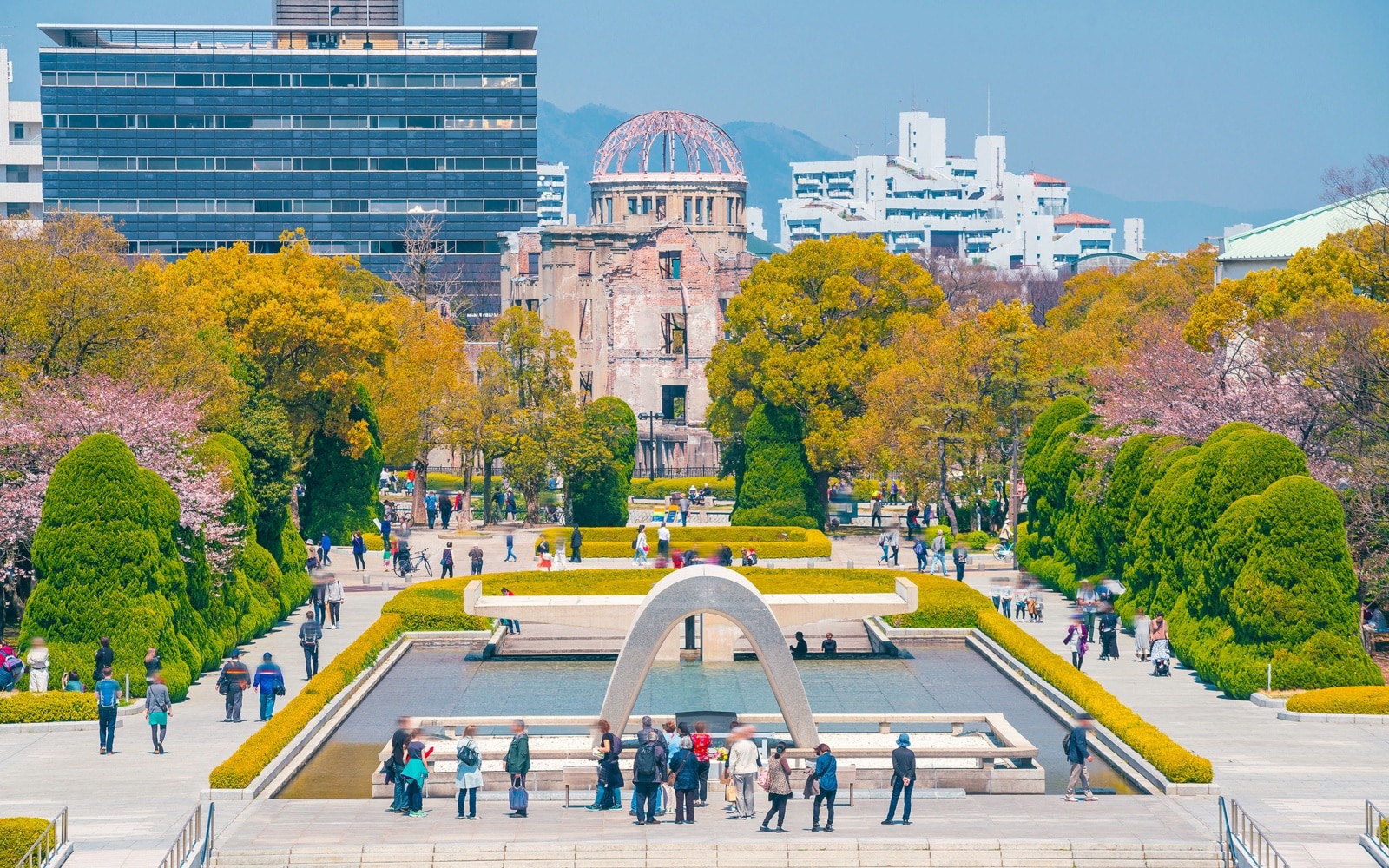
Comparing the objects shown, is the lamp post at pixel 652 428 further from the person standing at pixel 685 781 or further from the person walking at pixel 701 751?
the person standing at pixel 685 781

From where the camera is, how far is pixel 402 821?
28.0 metres

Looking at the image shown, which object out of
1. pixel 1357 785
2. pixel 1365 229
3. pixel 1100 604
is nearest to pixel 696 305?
pixel 1365 229

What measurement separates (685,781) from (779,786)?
1.36m

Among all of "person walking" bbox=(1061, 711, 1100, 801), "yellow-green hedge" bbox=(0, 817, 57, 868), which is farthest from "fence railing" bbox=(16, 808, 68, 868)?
"person walking" bbox=(1061, 711, 1100, 801)

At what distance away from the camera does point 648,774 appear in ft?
90.2

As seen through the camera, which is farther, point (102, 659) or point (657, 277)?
point (657, 277)

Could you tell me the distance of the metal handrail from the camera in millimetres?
25531

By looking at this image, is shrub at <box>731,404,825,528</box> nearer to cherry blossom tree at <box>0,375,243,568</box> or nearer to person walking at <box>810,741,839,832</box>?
cherry blossom tree at <box>0,375,243,568</box>

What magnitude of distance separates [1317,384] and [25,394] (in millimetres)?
30478

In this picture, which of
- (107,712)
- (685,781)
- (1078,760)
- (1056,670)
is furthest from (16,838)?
(1056,670)

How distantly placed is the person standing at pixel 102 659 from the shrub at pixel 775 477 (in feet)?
126

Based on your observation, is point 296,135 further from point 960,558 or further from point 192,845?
point 192,845

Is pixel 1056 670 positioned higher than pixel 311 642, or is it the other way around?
pixel 311 642

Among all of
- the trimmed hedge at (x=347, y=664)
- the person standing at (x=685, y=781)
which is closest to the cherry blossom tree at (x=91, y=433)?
the trimmed hedge at (x=347, y=664)
